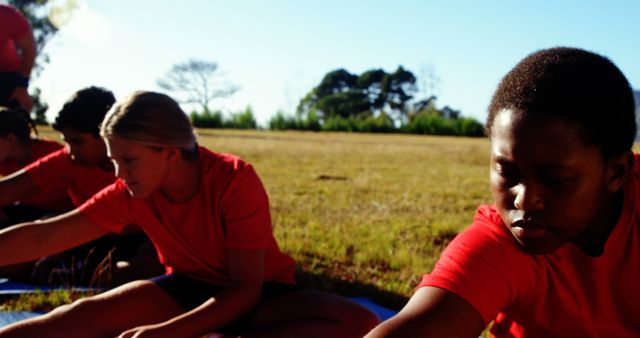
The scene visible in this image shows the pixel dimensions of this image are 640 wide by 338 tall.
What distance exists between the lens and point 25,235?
7.91 feet

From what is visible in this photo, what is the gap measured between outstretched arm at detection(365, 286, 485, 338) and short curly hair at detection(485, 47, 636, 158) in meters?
0.41

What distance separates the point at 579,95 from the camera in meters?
1.25

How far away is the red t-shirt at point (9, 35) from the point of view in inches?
185

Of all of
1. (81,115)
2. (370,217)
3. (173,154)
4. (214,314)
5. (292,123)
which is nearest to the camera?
(214,314)

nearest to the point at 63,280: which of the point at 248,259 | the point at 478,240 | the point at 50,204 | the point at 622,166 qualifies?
the point at 50,204

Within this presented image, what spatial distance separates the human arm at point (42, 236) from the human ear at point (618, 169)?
1.89 metres

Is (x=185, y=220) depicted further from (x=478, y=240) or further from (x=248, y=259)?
(x=478, y=240)

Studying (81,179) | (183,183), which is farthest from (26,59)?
Result: (183,183)

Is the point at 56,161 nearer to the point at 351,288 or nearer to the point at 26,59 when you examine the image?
the point at 351,288

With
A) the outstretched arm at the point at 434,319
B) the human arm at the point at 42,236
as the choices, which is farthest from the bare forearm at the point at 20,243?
the outstretched arm at the point at 434,319

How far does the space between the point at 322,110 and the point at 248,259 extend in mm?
48319

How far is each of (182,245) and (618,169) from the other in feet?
5.21

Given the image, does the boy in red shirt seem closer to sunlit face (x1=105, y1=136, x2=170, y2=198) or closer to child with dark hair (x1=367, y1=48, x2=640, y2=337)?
sunlit face (x1=105, y1=136, x2=170, y2=198)

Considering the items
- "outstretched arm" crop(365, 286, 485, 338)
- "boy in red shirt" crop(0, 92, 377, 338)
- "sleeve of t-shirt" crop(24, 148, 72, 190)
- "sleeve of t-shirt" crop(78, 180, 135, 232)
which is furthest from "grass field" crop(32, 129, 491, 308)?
"outstretched arm" crop(365, 286, 485, 338)
